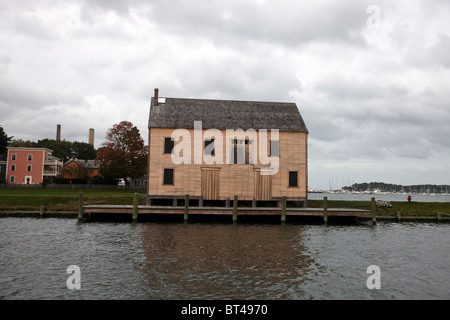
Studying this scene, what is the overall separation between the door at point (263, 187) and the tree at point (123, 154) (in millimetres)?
31707

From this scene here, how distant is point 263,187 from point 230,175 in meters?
3.34

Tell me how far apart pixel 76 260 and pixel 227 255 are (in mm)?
6745

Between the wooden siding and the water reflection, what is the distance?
343 inches

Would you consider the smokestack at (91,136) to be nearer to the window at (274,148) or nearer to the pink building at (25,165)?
the pink building at (25,165)

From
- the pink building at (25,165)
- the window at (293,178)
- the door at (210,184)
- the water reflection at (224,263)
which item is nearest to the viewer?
the water reflection at (224,263)

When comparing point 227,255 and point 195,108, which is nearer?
point 227,255

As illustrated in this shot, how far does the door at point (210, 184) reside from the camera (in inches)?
1283

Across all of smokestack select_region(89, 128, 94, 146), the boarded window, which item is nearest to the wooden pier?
the boarded window

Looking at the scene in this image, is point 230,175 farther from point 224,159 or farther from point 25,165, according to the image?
point 25,165

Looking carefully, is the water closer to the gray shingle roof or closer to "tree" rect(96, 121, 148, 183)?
the gray shingle roof

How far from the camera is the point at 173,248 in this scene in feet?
58.3

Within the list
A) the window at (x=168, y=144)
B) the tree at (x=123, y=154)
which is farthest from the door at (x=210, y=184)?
the tree at (x=123, y=154)

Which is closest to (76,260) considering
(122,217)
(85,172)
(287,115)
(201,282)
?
(201,282)
